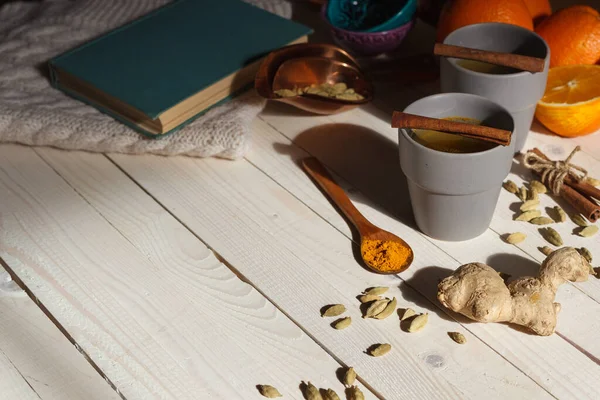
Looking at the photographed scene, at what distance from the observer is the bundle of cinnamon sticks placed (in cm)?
88

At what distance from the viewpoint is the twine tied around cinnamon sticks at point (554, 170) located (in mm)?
916

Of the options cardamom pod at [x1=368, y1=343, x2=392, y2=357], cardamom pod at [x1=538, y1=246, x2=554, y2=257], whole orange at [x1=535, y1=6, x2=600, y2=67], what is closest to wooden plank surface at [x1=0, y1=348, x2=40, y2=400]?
cardamom pod at [x1=368, y1=343, x2=392, y2=357]

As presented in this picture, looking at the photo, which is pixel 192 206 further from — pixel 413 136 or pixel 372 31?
pixel 372 31

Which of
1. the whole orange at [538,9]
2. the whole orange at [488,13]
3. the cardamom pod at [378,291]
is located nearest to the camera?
the cardamom pod at [378,291]

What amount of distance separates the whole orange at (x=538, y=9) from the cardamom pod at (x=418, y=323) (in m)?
0.57

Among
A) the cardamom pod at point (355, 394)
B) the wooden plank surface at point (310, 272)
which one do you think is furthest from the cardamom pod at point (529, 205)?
the cardamom pod at point (355, 394)

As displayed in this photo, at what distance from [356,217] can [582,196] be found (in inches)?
10.6

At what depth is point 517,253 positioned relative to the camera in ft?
2.81

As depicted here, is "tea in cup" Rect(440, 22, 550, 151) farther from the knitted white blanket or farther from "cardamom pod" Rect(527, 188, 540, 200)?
the knitted white blanket

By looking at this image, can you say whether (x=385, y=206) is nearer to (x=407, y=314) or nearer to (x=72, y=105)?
(x=407, y=314)

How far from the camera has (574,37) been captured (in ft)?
3.37

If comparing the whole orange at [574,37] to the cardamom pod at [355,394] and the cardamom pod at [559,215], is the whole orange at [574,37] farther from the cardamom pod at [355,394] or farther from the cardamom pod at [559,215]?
the cardamom pod at [355,394]

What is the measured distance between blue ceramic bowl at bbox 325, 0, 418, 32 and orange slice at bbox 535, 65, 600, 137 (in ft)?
0.86

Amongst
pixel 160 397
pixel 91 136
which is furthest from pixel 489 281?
pixel 91 136
